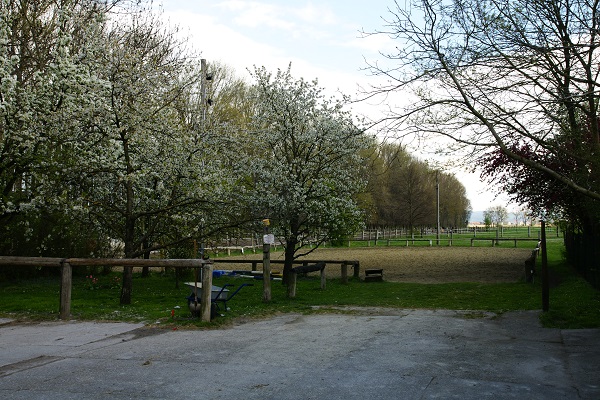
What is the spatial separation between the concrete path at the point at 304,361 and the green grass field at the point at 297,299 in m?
0.82

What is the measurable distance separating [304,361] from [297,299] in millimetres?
7183

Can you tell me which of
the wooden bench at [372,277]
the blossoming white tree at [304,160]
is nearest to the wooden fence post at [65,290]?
the blossoming white tree at [304,160]

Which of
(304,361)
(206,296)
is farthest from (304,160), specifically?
(304,361)

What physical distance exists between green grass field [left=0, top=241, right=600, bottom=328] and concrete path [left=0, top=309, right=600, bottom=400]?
0.82 metres

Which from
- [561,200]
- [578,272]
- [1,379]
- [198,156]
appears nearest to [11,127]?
[198,156]

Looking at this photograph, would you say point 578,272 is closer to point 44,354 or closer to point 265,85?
point 265,85

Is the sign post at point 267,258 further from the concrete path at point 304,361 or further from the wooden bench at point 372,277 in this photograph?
the wooden bench at point 372,277

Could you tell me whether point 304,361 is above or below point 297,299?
above

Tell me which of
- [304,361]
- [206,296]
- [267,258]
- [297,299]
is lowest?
[297,299]

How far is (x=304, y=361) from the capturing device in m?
6.82

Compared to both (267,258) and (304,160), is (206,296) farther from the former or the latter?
(304,160)

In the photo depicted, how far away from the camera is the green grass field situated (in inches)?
410

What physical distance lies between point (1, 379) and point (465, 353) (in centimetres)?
544

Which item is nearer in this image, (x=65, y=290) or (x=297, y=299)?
(x=65, y=290)
